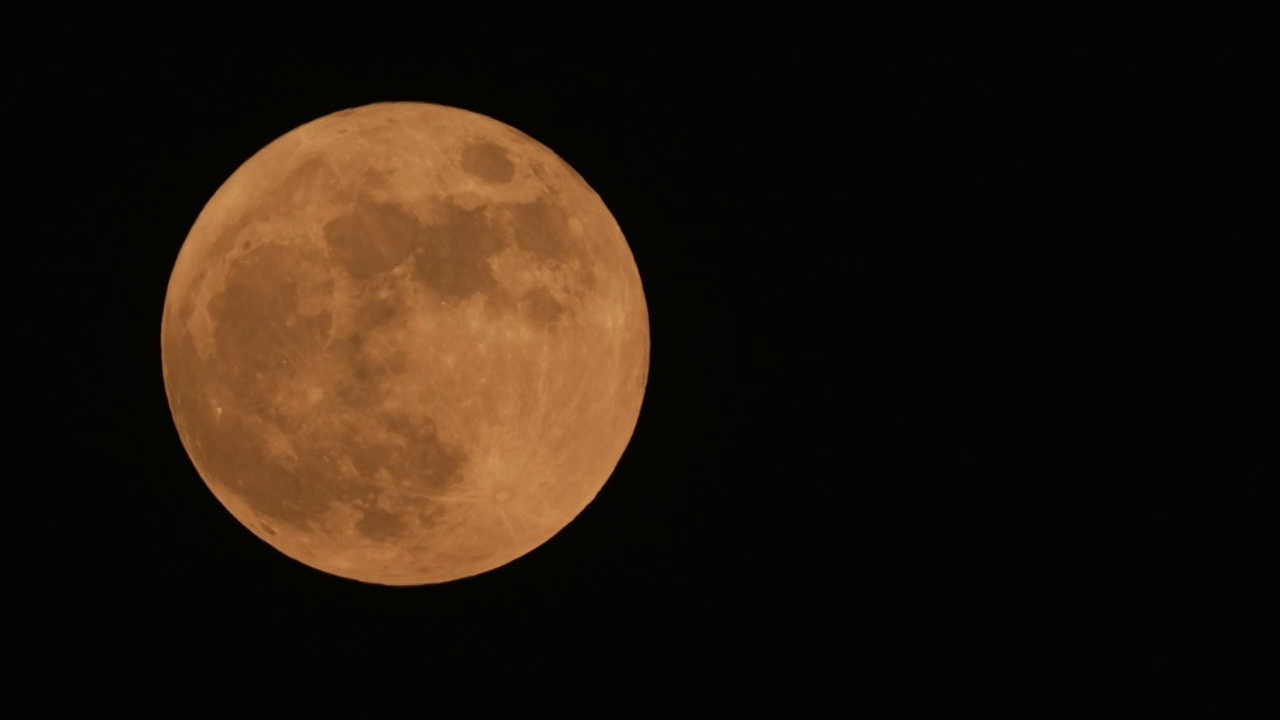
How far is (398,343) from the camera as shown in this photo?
3.34 meters

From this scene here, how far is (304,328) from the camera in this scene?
11.0 ft

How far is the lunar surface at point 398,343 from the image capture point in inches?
133

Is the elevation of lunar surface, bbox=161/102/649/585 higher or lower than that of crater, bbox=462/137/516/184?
lower

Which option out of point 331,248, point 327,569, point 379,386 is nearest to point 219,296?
point 331,248

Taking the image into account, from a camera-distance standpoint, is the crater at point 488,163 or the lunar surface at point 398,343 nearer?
the lunar surface at point 398,343

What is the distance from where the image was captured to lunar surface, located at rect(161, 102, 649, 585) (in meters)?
3.37

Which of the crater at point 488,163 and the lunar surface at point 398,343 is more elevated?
the crater at point 488,163

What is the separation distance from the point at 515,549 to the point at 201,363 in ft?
4.79

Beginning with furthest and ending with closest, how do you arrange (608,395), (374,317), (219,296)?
(608,395) → (219,296) → (374,317)

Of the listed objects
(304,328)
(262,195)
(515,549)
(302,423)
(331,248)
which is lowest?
(515,549)

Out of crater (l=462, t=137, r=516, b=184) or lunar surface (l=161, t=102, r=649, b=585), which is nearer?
lunar surface (l=161, t=102, r=649, b=585)

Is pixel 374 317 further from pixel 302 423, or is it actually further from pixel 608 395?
pixel 608 395

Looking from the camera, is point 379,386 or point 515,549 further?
point 515,549

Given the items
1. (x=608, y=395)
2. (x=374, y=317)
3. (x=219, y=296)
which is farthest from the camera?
(x=608, y=395)
